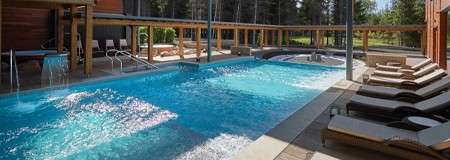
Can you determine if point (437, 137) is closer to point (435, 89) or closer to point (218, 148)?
point (218, 148)

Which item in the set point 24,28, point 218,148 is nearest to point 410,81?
point 218,148

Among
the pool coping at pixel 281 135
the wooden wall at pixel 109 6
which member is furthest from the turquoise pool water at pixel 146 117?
the wooden wall at pixel 109 6

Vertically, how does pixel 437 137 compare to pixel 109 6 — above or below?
below

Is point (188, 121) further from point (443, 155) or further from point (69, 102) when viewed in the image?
point (443, 155)

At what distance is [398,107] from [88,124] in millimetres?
5241

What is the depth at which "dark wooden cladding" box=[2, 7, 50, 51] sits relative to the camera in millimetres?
12016

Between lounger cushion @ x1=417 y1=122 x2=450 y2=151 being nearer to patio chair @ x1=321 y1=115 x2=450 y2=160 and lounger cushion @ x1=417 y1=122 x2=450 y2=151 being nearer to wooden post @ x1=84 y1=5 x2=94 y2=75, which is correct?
patio chair @ x1=321 y1=115 x2=450 y2=160

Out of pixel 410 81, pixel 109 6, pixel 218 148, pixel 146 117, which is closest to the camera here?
pixel 218 148

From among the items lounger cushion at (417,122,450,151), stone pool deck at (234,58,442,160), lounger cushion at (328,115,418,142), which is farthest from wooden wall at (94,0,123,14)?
lounger cushion at (417,122,450,151)

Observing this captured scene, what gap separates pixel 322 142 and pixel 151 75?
8.65 m

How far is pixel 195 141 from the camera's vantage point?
17.4 feet

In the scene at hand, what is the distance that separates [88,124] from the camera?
6.23 metres

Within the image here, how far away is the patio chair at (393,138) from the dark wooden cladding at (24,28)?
476 inches

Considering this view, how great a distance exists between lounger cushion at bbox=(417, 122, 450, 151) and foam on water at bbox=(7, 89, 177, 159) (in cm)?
426
